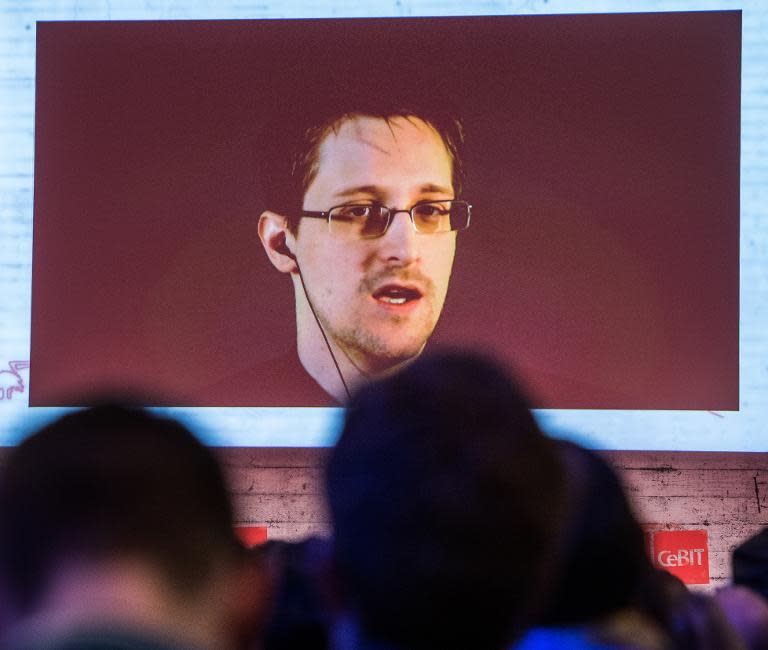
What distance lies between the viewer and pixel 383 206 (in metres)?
3.18

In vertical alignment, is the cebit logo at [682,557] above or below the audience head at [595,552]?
below

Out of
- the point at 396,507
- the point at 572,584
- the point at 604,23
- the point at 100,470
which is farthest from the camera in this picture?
the point at 604,23

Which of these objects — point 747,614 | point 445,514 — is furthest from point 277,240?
point 445,514

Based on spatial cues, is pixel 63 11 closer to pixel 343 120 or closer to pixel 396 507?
pixel 343 120

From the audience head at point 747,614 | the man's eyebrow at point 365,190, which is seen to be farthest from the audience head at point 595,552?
the man's eyebrow at point 365,190

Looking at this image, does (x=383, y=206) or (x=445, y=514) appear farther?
(x=383, y=206)

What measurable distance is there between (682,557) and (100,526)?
9.53 feet

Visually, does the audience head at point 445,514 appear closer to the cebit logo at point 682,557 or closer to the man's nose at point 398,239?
the man's nose at point 398,239

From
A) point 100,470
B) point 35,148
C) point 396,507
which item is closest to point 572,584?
point 396,507

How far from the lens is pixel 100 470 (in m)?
0.78

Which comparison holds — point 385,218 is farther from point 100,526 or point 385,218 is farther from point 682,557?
point 100,526

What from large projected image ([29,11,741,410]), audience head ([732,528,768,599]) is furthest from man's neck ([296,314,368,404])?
audience head ([732,528,768,599])

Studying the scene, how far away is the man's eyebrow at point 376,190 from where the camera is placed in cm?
318

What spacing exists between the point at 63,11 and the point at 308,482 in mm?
1876
